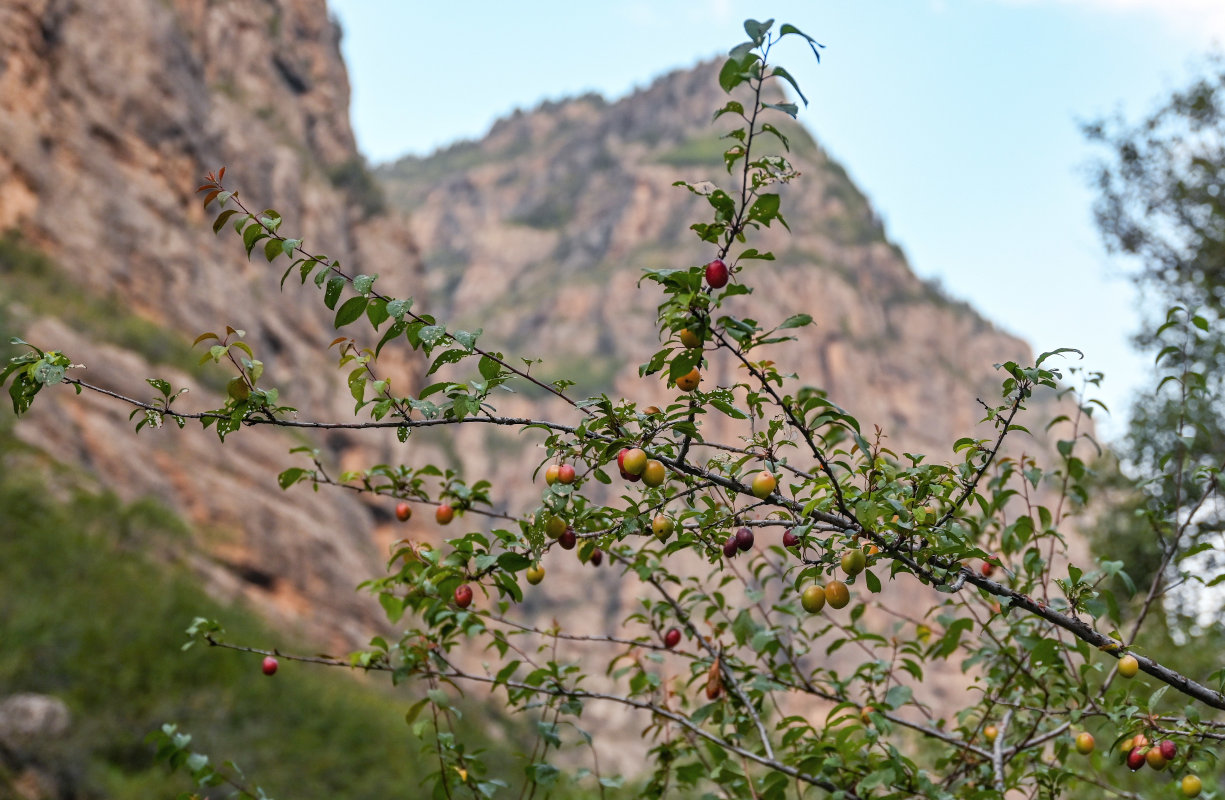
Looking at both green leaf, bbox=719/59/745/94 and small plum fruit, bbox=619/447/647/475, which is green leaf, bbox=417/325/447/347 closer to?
small plum fruit, bbox=619/447/647/475

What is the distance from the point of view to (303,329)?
28.1 metres

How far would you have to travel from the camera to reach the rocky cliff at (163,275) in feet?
56.2

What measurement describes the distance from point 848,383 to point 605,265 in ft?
76.2

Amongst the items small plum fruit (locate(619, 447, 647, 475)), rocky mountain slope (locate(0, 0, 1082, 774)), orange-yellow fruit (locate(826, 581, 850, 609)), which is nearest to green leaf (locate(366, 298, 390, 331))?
small plum fruit (locate(619, 447, 647, 475))

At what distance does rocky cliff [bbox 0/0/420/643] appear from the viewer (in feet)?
56.2

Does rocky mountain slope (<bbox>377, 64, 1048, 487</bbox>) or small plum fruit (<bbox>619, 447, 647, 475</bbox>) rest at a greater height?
rocky mountain slope (<bbox>377, 64, 1048, 487</bbox>)

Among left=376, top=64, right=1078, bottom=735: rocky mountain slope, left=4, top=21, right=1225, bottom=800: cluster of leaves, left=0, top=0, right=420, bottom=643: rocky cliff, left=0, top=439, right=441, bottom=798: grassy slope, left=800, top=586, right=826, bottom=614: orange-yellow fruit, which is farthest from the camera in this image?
left=376, top=64, right=1078, bottom=735: rocky mountain slope

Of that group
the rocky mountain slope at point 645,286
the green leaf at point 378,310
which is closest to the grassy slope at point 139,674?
the green leaf at point 378,310

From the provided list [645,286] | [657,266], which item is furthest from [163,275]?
[645,286]

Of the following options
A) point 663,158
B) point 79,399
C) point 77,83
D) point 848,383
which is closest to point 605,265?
point 663,158

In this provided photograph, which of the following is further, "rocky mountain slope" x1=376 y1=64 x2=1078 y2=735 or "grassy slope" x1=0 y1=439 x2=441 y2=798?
"rocky mountain slope" x1=376 y1=64 x2=1078 y2=735

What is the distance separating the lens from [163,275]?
73.4 ft

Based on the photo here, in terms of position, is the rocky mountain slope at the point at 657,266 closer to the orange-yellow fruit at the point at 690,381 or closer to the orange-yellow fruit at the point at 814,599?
the orange-yellow fruit at the point at 814,599

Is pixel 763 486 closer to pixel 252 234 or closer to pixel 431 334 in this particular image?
pixel 431 334
